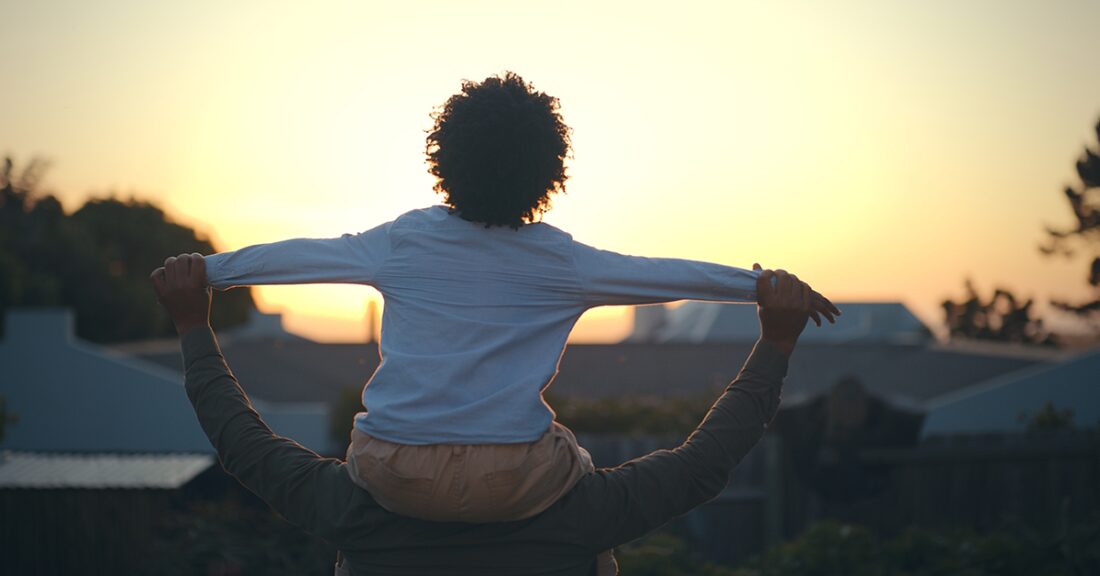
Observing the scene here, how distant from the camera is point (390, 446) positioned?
244 centimetres

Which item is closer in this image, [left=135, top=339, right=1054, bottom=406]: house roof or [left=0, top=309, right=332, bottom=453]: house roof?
[left=0, top=309, right=332, bottom=453]: house roof

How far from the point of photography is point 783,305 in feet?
9.14

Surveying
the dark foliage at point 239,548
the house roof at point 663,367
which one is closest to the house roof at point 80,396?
the house roof at point 663,367

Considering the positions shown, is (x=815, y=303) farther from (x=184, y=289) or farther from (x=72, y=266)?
(x=72, y=266)

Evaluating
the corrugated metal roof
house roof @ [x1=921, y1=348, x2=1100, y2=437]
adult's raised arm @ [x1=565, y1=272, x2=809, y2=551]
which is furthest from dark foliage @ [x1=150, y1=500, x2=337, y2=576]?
house roof @ [x1=921, y1=348, x2=1100, y2=437]

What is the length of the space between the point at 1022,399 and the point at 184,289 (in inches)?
765

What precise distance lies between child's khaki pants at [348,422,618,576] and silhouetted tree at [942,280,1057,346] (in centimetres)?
2653

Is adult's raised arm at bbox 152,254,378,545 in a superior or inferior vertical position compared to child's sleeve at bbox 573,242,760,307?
inferior

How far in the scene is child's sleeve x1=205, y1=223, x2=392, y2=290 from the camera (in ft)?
8.50

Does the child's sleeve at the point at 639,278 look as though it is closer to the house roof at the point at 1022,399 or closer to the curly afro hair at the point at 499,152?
the curly afro hair at the point at 499,152

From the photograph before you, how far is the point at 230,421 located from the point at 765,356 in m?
1.34

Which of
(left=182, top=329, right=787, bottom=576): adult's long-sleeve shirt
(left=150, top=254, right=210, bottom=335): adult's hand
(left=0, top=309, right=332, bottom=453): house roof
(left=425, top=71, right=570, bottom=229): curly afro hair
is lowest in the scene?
(left=0, top=309, right=332, bottom=453): house roof

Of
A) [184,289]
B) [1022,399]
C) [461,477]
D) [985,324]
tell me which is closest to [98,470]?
[184,289]

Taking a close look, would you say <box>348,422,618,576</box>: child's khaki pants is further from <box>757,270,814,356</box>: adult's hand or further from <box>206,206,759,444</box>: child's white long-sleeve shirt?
<box>757,270,814,356</box>: adult's hand
